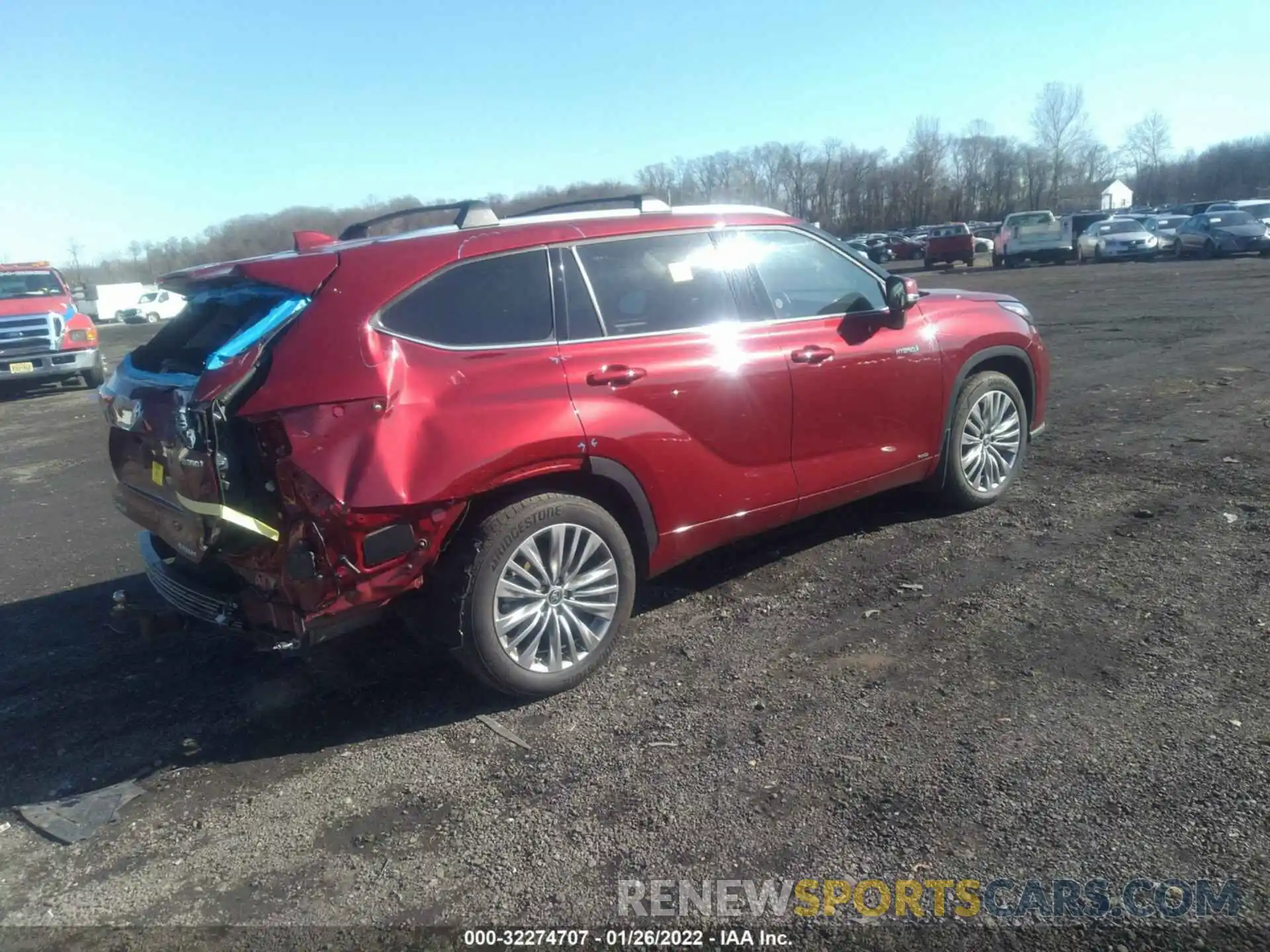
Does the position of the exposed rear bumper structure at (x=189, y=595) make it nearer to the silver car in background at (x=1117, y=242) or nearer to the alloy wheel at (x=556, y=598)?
the alloy wheel at (x=556, y=598)

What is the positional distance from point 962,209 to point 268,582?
9461 cm

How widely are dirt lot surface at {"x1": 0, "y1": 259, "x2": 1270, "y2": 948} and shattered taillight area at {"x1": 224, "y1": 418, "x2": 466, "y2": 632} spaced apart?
0.60 m

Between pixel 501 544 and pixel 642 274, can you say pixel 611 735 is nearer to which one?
pixel 501 544

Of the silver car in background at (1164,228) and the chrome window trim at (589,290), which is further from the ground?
the chrome window trim at (589,290)

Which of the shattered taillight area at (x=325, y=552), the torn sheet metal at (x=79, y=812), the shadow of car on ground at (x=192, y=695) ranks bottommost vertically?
the torn sheet metal at (x=79, y=812)

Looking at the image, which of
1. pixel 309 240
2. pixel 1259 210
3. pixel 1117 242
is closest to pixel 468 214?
pixel 309 240

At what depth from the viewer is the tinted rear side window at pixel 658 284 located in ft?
14.2

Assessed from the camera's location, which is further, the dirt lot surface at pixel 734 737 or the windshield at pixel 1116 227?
the windshield at pixel 1116 227

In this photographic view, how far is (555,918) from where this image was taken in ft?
9.07

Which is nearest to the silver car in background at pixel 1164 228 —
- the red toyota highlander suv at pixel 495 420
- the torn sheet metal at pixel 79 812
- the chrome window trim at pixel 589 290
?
the red toyota highlander suv at pixel 495 420

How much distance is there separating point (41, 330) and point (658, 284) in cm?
1473

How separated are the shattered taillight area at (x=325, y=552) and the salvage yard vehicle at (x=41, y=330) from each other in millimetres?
14503

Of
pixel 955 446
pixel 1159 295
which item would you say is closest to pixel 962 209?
pixel 1159 295

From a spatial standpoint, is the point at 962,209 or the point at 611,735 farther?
the point at 962,209
